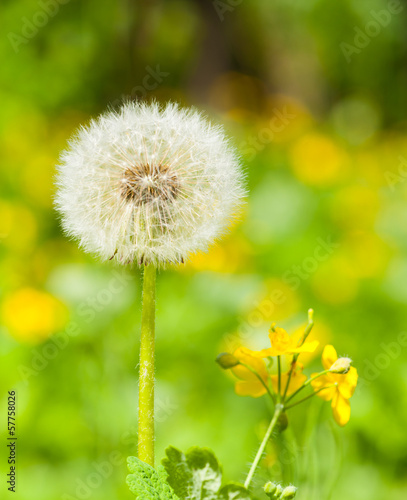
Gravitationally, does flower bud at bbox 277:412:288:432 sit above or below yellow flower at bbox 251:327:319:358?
below

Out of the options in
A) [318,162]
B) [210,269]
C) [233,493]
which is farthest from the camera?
[318,162]

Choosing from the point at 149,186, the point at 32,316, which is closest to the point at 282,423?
the point at 149,186

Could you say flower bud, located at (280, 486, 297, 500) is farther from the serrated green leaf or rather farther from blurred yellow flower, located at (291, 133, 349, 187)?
blurred yellow flower, located at (291, 133, 349, 187)

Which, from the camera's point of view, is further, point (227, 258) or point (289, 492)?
point (227, 258)

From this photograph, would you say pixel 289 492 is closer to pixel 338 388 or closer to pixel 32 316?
pixel 338 388

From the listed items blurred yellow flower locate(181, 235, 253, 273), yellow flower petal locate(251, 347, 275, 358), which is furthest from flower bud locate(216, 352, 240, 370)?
blurred yellow flower locate(181, 235, 253, 273)

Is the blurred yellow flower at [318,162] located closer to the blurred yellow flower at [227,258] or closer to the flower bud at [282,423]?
the blurred yellow flower at [227,258]
